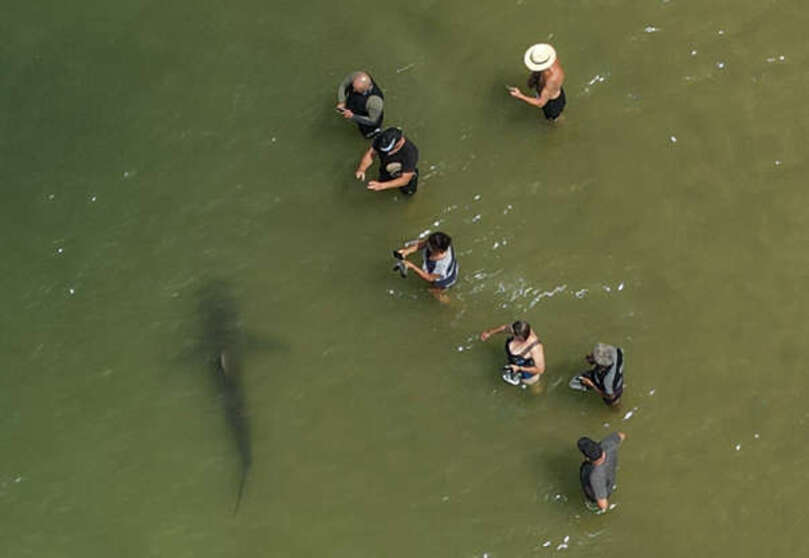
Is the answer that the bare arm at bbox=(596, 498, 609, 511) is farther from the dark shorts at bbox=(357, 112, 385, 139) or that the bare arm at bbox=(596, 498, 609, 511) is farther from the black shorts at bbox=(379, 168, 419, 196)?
the dark shorts at bbox=(357, 112, 385, 139)

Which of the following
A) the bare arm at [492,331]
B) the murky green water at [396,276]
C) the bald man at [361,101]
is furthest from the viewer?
the bald man at [361,101]

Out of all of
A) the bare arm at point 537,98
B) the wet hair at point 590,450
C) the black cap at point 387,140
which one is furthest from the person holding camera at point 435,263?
the wet hair at point 590,450

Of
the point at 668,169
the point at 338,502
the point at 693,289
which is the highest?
the point at 668,169

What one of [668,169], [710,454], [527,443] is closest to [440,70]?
[668,169]

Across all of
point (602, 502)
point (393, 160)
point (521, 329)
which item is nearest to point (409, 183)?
point (393, 160)

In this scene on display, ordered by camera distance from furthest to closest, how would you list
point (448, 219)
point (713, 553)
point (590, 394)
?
→ 1. point (448, 219)
2. point (590, 394)
3. point (713, 553)

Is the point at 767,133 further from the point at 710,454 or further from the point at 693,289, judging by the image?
the point at 710,454

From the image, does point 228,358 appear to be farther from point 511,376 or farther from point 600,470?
point 600,470

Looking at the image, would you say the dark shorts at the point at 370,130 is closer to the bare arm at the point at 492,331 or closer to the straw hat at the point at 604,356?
the bare arm at the point at 492,331
